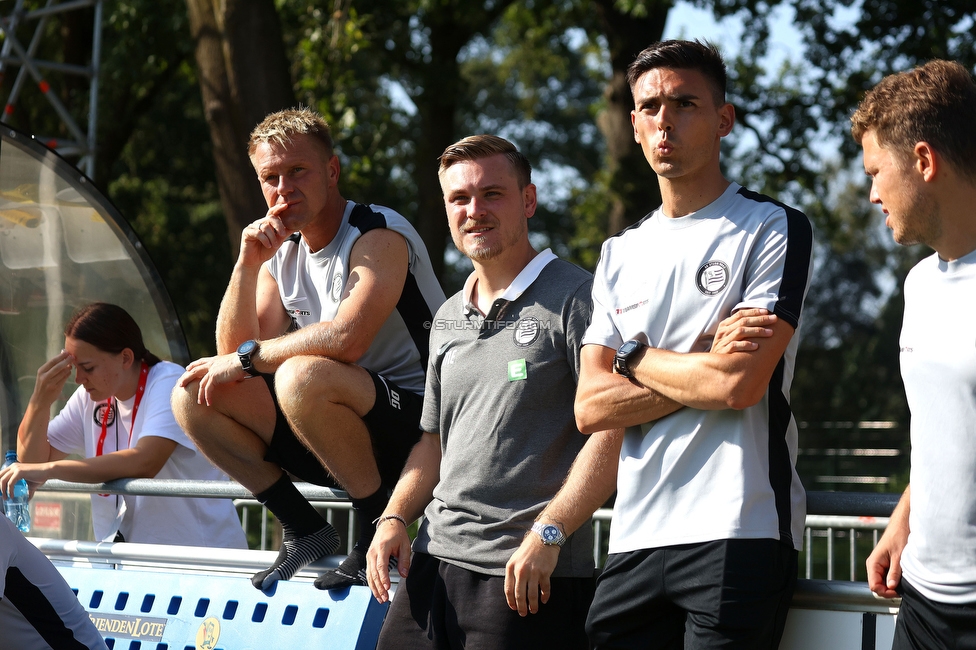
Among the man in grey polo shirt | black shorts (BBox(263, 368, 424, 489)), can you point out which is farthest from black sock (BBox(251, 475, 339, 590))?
the man in grey polo shirt

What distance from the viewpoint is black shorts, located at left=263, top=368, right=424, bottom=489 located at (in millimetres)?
3852

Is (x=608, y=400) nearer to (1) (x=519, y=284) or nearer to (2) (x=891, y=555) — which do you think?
(1) (x=519, y=284)

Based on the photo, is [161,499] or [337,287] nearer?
[337,287]

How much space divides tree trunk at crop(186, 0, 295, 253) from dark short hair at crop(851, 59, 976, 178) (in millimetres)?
5767

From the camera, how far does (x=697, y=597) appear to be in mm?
2438

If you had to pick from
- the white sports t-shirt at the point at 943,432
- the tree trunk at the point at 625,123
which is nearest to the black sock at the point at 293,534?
the white sports t-shirt at the point at 943,432

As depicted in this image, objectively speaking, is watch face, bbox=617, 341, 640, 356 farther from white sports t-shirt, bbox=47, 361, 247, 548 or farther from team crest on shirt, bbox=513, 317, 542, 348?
white sports t-shirt, bbox=47, 361, 247, 548

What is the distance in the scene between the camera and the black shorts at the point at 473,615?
292cm

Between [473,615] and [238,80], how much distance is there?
549cm

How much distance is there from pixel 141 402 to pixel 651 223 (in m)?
3.16

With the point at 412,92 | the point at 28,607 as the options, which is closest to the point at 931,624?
the point at 28,607

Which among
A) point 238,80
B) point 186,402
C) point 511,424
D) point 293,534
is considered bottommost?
point 293,534

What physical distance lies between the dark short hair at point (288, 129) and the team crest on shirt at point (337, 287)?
55cm

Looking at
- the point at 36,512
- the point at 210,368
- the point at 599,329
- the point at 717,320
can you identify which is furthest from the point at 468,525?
the point at 36,512
